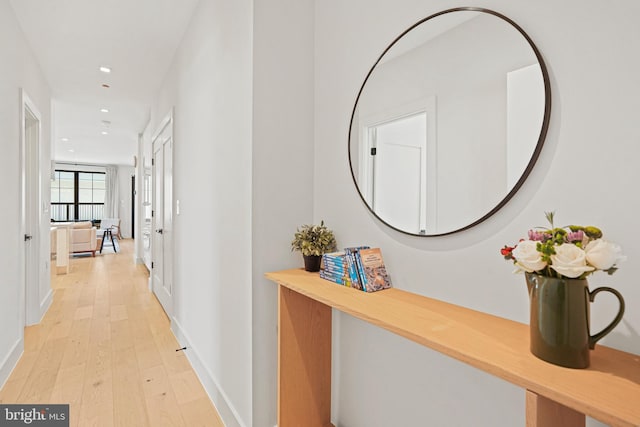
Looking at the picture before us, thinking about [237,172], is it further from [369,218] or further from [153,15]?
[153,15]

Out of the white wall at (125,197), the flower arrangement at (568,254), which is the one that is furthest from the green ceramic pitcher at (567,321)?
the white wall at (125,197)

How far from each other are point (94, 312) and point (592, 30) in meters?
4.33

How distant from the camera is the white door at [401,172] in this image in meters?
1.17

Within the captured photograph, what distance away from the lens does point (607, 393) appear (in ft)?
1.88

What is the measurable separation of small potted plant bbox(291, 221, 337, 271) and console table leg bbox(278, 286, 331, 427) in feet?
0.52

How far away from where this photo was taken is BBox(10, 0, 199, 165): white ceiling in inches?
93.9

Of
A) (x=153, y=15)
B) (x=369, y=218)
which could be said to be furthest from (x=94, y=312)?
(x=369, y=218)

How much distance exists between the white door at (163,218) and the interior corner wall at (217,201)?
51 cm

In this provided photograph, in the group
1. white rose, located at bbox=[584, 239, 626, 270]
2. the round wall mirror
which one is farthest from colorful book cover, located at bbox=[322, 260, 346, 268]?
white rose, located at bbox=[584, 239, 626, 270]

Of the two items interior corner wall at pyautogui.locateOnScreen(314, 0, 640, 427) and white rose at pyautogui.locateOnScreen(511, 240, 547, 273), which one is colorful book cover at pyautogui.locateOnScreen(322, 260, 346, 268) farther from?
white rose at pyautogui.locateOnScreen(511, 240, 547, 273)

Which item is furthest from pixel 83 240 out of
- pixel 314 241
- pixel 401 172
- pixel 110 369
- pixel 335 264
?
pixel 401 172

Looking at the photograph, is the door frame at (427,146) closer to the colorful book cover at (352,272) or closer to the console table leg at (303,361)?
the colorful book cover at (352,272)

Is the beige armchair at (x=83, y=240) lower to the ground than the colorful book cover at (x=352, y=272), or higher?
lower

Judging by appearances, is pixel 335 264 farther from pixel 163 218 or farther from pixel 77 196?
pixel 77 196
